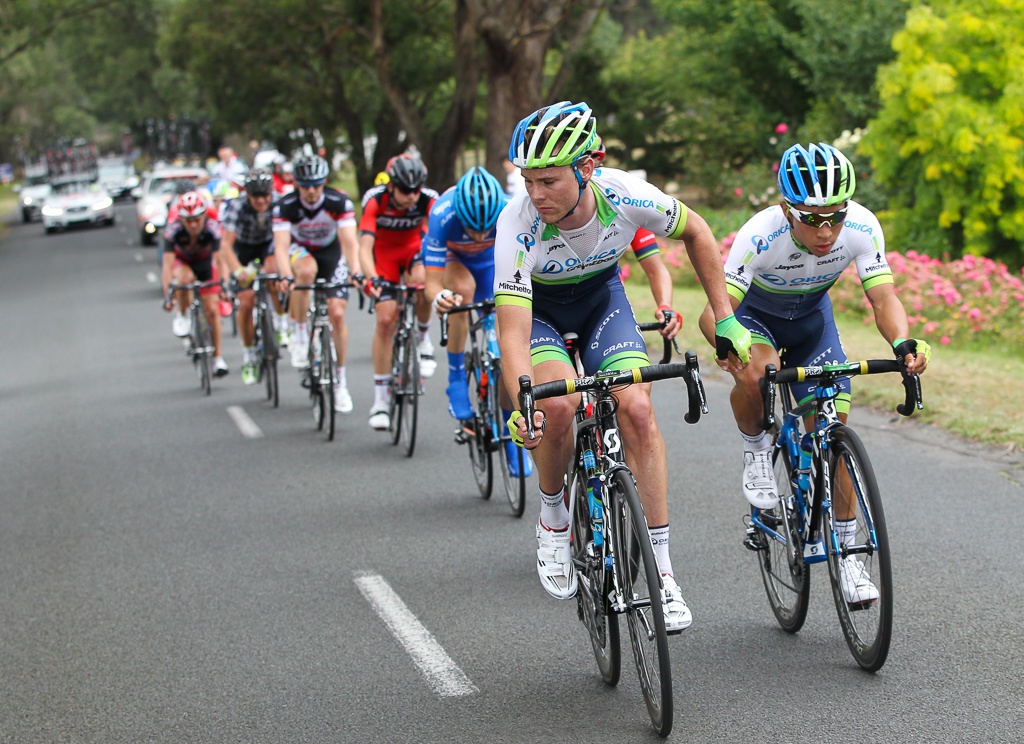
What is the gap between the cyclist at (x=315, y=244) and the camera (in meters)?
10.8

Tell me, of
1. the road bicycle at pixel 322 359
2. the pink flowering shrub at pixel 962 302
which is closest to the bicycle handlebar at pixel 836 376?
the road bicycle at pixel 322 359

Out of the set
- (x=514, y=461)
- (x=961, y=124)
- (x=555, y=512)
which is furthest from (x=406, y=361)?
(x=961, y=124)

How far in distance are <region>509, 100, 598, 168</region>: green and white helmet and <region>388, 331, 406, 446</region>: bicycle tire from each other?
16.1 feet

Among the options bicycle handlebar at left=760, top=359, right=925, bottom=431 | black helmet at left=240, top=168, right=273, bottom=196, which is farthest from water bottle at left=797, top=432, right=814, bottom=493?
black helmet at left=240, top=168, right=273, bottom=196

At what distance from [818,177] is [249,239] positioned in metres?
8.97

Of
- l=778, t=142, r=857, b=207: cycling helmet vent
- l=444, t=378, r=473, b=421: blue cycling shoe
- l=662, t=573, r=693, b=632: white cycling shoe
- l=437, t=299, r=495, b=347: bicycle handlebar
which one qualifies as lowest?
l=444, t=378, r=473, b=421: blue cycling shoe

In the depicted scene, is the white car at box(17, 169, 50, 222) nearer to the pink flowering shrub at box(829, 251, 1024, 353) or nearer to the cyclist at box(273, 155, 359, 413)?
the cyclist at box(273, 155, 359, 413)

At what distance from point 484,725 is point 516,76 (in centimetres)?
2287

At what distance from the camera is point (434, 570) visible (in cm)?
696

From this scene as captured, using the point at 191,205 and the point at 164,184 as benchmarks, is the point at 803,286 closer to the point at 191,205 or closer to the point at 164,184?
the point at 191,205

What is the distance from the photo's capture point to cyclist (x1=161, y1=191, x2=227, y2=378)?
13445 millimetres

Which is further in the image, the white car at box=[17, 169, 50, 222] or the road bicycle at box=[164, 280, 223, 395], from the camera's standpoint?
the white car at box=[17, 169, 50, 222]

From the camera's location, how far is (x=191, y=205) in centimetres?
1334

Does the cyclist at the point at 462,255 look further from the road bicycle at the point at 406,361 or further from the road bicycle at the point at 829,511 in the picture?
the road bicycle at the point at 829,511
